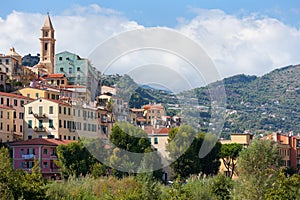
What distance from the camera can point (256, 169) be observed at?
28000 millimetres

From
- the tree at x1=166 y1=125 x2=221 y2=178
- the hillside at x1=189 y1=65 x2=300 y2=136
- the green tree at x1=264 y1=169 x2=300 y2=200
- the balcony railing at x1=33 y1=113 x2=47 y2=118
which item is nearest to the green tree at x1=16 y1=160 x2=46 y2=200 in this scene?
the green tree at x1=264 y1=169 x2=300 y2=200

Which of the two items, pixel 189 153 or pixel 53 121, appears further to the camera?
pixel 53 121

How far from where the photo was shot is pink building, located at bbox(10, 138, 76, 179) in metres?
54.6

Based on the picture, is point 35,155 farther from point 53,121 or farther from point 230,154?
point 230,154

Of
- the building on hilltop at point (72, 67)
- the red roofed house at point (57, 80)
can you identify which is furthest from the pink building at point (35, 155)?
the building on hilltop at point (72, 67)

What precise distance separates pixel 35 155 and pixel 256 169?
2974 centimetres

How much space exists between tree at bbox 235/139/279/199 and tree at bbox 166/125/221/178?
25484mm

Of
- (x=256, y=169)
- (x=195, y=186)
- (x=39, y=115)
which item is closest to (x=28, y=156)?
(x=39, y=115)

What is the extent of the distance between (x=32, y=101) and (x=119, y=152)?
12934 millimetres

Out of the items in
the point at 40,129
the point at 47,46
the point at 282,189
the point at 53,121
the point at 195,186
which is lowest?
the point at 195,186

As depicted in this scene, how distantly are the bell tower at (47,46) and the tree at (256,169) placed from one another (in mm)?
63064

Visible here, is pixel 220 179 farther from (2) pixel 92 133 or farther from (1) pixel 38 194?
(2) pixel 92 133

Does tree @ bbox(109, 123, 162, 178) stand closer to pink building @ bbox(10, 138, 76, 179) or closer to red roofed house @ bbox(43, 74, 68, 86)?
pink building @ bbox(10, 138, 76, 179)

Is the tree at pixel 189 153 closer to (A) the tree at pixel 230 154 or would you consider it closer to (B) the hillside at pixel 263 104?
(A) the tree at pixel 230 154
